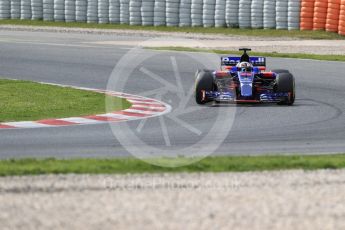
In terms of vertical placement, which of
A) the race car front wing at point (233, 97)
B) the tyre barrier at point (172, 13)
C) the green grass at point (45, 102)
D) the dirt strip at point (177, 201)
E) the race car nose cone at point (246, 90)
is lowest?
the tyre barrier at point (172, 13)

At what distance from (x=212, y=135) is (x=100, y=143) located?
1740 millimetres

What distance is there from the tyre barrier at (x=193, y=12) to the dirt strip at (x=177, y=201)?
A: 82.1 feet

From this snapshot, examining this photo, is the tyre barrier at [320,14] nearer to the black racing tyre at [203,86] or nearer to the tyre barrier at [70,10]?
the tyre barrier at [70,10]

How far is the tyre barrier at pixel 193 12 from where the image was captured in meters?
37.1

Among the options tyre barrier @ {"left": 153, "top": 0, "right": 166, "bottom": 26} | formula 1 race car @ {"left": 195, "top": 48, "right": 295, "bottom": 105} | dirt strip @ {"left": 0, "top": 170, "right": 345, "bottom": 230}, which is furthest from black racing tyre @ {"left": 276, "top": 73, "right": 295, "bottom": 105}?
tyre barrier @ {"left": 153, "top": 0, "right": 166, "bottom": 26}

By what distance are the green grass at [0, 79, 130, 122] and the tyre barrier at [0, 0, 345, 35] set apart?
15.5m

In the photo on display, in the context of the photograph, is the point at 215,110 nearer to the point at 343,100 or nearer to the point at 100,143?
the point at 343,100

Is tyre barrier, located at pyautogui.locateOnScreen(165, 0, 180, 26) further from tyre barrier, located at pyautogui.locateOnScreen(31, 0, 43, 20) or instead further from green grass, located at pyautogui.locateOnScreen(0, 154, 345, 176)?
green grass, located at pyautogui.locateOnScreen(0, 154, 345, 176)

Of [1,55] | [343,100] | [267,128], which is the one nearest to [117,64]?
[1,55]

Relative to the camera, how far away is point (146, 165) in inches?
468

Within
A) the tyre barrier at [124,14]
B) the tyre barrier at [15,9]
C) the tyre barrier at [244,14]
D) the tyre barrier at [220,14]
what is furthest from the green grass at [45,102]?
the tyre barrier at [15,9]

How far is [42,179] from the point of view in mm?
10883

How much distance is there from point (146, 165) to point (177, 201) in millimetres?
2100

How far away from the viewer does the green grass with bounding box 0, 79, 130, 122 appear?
18.0 m
